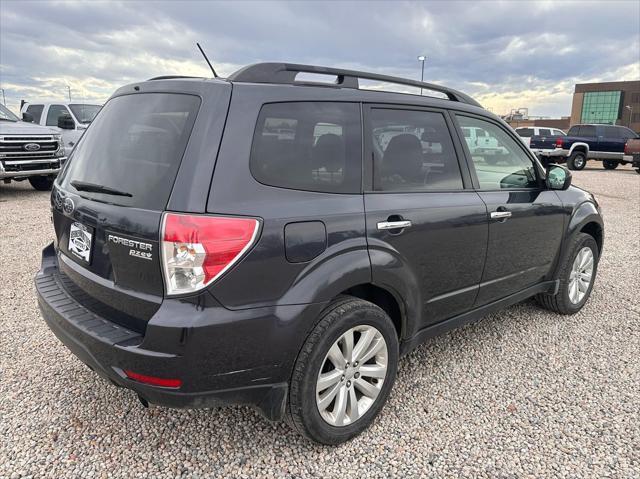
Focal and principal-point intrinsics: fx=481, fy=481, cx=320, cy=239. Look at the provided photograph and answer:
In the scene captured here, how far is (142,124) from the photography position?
230 cm

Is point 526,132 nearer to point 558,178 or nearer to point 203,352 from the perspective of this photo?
point 558,178

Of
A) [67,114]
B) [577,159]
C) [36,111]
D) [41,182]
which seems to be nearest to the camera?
[41,182]

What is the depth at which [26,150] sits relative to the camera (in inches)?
376

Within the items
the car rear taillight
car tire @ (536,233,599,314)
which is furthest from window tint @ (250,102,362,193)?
car tire @ (536,233,599,314)

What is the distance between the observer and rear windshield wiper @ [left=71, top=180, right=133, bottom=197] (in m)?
2.20

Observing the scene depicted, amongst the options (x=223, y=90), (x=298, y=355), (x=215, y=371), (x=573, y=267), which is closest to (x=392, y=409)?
(x=298, y=355)

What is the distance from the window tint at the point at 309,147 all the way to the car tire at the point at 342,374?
0.60 meters

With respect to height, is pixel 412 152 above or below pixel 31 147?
above

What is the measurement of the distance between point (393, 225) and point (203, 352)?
1.14 meters

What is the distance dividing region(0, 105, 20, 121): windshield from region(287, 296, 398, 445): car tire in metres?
10.6

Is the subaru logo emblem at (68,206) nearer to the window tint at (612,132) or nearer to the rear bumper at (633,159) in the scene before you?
the rear bumper at (633,159)

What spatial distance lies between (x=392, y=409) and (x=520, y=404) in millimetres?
773

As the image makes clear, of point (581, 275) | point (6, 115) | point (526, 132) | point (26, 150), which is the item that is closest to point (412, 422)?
point (581, 275)

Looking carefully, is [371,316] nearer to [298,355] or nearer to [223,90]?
[298,355]
